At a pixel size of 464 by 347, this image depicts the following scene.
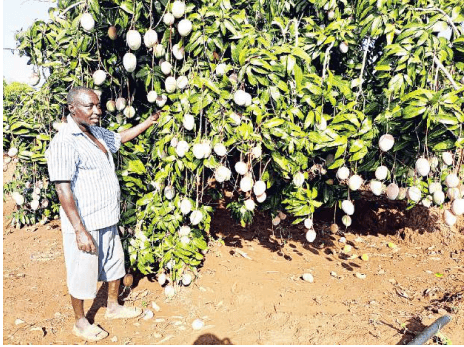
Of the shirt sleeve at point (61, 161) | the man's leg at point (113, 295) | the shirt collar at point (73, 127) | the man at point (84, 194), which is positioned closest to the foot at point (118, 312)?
the man's leg at point (113, 295)

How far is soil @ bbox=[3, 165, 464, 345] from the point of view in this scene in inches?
105

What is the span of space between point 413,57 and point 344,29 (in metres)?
0.54

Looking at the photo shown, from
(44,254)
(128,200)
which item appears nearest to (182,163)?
(128,200)

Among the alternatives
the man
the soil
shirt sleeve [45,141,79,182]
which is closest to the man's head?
the man

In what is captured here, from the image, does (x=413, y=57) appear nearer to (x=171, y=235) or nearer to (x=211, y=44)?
(x=211, y=44)

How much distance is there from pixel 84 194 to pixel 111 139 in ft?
1.48

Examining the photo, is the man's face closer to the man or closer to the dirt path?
the man

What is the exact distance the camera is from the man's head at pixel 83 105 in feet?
7.77

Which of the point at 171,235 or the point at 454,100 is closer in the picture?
the point at 454,100

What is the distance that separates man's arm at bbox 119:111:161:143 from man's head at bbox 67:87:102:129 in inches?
15.5

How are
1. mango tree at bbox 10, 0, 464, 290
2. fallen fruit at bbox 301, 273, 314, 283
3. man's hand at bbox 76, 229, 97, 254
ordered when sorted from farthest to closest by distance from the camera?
fallen fruit at bbox 301, 273, 314, 283
man's hand at bbox 76, 229, 97, 254
mango tree at bbox 10, 0, 464, 290

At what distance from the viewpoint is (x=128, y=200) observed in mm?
2961

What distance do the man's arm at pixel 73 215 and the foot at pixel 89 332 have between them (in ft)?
1.91

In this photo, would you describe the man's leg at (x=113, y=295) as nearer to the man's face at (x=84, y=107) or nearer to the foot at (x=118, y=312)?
the foot at (x=118, y=312)
